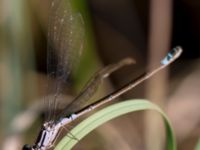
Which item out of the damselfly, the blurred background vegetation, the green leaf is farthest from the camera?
the blurred background vegetation

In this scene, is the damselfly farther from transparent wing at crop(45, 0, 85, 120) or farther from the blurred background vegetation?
the blurred background vegetation

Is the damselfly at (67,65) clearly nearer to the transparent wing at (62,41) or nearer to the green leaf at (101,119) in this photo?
the transparent wing at (62,41)

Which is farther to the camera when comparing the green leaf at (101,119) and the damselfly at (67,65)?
the damselfly at (67,65)

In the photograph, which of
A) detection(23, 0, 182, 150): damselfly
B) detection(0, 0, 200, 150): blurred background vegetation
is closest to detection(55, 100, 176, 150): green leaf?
detection(23, 0, 182, 150): damselfly

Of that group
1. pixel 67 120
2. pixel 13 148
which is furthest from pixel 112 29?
pixel 67 120

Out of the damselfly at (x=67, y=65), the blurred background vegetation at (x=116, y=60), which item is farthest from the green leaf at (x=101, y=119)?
the blurred background vegetation at (x=116, y=60)

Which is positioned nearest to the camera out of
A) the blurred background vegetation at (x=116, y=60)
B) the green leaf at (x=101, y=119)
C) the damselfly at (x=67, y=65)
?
the green leaf at (x=101, y=119)
